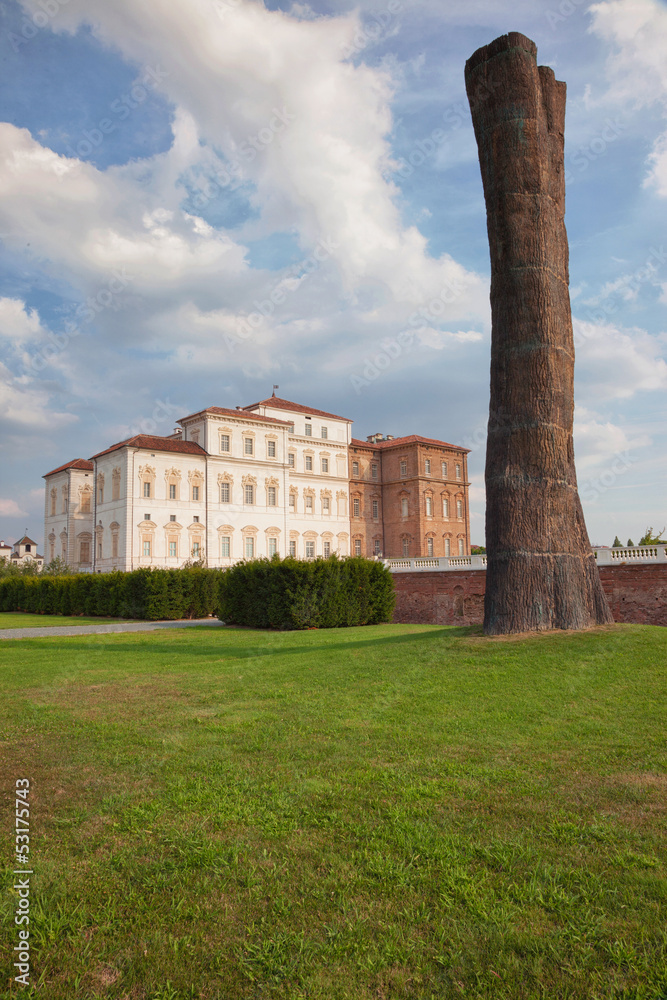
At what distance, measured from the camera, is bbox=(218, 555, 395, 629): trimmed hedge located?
20.8 m

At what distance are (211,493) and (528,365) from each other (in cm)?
4286

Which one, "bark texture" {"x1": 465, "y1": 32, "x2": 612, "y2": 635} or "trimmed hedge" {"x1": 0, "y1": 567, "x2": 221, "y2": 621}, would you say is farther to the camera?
"trimmed hedge" {"x1": 0, "y1": 567, "x2": 221, "y2": 621}

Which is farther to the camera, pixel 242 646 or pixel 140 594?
pixel 140 594

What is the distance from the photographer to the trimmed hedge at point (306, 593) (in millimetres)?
20812

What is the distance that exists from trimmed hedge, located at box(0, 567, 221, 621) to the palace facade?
14714 millimetres

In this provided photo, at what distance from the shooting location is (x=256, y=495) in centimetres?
5475

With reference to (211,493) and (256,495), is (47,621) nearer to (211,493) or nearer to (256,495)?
(211,493)

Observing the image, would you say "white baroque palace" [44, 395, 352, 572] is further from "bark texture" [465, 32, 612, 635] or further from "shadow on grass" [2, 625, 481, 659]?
"bark texture" [465, 32, 612, 635]

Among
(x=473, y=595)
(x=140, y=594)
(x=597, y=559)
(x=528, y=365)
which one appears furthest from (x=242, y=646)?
(x=140, y=594)

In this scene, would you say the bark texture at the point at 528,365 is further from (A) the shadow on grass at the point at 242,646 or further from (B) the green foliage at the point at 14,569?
(B) the green foliage at the point at 14,569

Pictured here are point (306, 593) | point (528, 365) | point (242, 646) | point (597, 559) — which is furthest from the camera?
point (597, 559)

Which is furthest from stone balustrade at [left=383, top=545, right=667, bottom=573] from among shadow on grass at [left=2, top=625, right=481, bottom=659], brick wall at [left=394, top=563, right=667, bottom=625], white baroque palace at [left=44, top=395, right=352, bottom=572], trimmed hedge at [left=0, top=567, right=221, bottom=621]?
white baroque palace at [left=44, top=395, right=352, bottom=572]

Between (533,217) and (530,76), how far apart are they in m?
2.59

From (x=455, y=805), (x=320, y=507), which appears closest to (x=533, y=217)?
(x=455, y=805)
